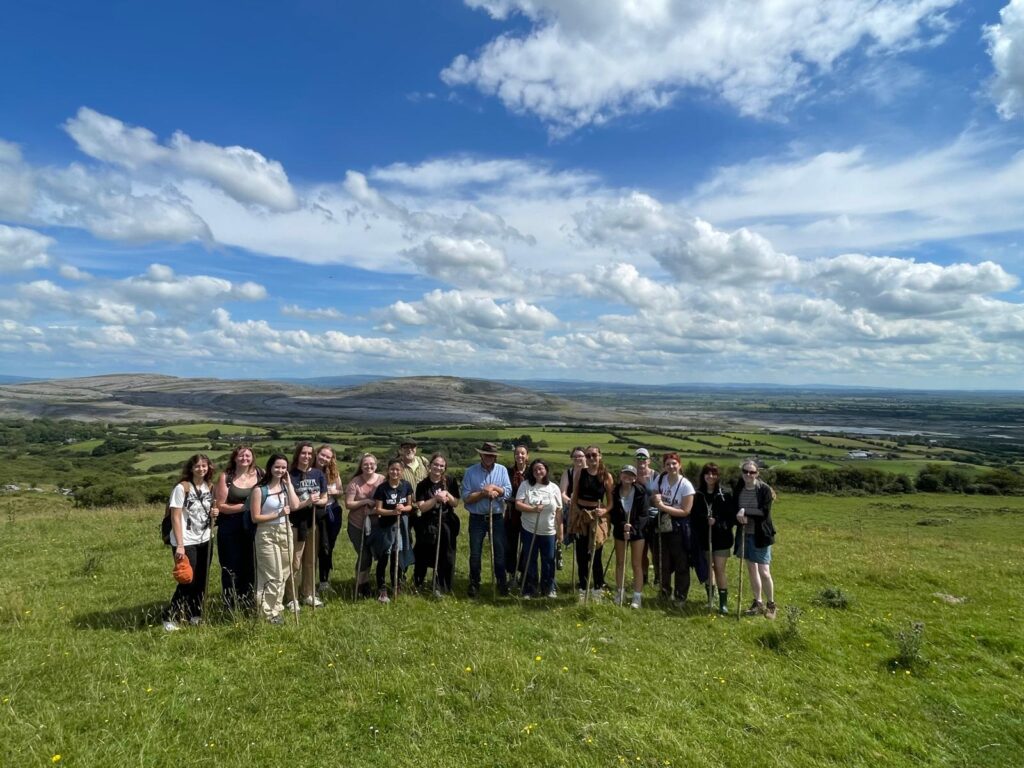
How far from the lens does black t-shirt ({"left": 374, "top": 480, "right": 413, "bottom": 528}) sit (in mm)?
8586

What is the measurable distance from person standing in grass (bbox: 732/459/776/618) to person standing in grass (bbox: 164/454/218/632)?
782cm

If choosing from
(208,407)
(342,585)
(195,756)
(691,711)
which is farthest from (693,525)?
(208,407)

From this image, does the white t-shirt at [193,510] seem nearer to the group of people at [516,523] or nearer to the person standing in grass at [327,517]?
the group of people at [516,523]

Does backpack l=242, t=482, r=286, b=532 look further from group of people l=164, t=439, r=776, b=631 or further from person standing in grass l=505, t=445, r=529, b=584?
person standing in grass l=505, t=445, r=529, b=584

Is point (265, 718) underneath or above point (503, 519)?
underneath

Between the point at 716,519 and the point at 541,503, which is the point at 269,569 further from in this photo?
the point at 716,519

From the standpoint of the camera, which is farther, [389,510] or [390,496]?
[390,496]

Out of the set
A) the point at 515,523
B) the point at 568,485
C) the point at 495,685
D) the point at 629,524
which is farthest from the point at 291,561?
the point at 629,524

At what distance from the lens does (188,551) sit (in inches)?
291

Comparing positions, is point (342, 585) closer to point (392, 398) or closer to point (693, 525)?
point (693, 525)

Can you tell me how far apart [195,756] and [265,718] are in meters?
0.66

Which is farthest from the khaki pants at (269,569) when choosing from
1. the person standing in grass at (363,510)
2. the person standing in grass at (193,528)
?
the person standing in grass at (363,510)

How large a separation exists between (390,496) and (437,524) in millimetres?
969

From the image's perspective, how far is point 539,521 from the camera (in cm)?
899
